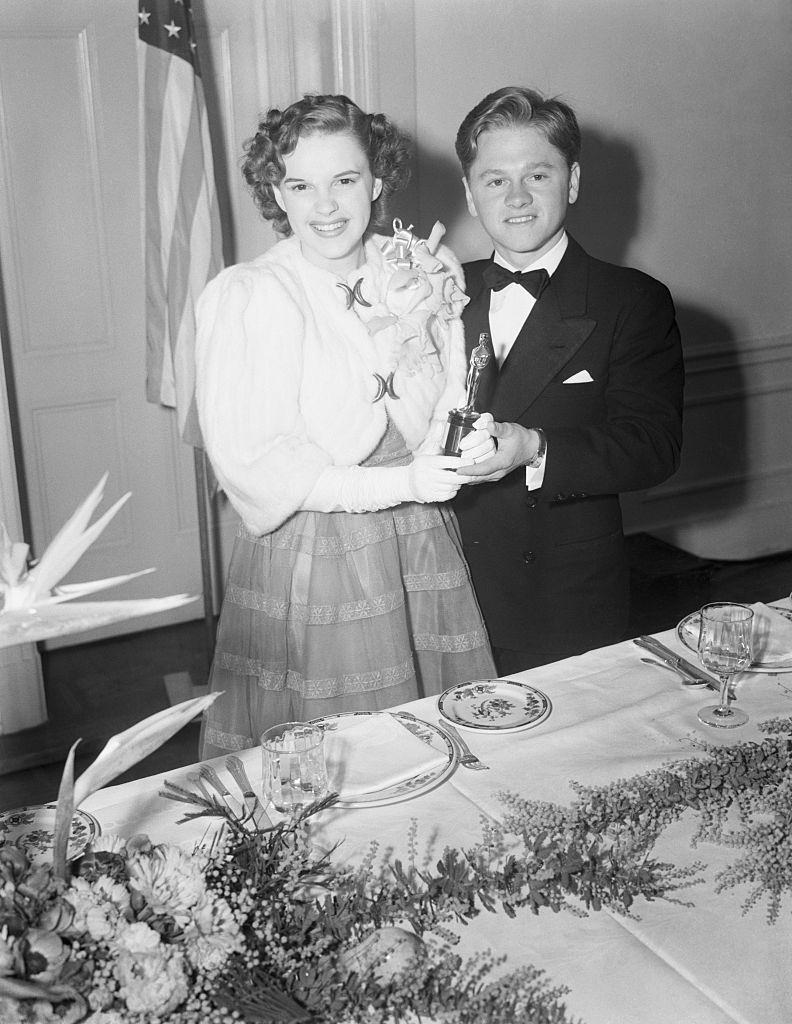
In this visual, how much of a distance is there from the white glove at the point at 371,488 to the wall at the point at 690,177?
71.2 inches

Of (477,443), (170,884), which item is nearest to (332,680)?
(477,443)

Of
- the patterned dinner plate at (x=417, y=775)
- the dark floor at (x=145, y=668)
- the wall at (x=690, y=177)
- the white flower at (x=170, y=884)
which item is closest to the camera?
the white flower at (x=170, y=884)

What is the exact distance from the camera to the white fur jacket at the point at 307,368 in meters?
1.80

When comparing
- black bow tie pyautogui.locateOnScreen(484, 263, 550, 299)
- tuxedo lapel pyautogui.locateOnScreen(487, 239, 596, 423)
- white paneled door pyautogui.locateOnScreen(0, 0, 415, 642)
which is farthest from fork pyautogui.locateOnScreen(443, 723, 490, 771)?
white paneled door pyautogui.locateOnScreen(0, 0, 415, 642)

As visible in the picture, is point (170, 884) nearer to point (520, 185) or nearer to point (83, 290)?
point (520, 185)

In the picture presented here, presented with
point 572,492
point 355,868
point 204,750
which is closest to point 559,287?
point 572,492

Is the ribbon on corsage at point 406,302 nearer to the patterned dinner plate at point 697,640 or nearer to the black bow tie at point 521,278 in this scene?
the black bow tie at point 521,278

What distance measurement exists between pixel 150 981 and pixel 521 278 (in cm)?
153

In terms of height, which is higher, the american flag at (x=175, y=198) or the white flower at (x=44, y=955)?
the american flag at (x=175, y=198)

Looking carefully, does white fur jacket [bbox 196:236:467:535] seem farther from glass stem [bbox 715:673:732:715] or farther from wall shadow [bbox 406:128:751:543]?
wall shadow [bbox 406:128:751:543]

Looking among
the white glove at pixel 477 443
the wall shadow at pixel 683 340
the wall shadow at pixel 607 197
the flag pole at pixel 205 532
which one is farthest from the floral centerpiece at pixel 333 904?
the wall shadow at pixel 607 197

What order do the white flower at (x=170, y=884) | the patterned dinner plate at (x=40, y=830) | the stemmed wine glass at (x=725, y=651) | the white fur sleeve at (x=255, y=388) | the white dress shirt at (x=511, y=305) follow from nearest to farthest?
the white flower at (x=170, y=884)
the patterned dinner plate at (x=40, y=830)
the stemmed wine glass at (x=725, y=651)
the white fur sleeve at (x=255, y=388)
the white dress shirt at (x=511, y=305)

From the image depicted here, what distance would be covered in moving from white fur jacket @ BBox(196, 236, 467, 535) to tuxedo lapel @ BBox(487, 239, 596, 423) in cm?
17

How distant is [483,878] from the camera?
1.10 meters
